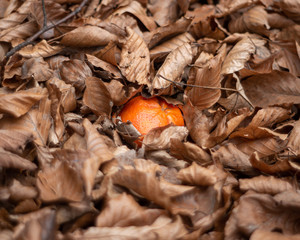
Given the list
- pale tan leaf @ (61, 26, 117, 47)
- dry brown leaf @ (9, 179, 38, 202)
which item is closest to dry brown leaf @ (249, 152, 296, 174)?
dry brown leaf @ (9, 179, 38, 202)

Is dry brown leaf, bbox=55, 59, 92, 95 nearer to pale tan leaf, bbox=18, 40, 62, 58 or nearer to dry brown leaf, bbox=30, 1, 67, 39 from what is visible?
pale tan leaf, bbox=18, 40, 62, 58

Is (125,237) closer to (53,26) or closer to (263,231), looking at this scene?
(263,231)

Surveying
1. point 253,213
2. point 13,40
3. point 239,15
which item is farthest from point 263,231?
point 13,40

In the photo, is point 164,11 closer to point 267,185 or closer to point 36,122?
point 36,122

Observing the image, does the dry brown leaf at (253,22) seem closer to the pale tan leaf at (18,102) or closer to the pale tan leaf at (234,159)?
the pale tan leaf at (234,159)

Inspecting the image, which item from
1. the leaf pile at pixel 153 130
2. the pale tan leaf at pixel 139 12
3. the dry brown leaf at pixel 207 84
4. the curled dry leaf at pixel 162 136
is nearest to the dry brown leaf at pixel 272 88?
the leaf pile at pixel 153 130
